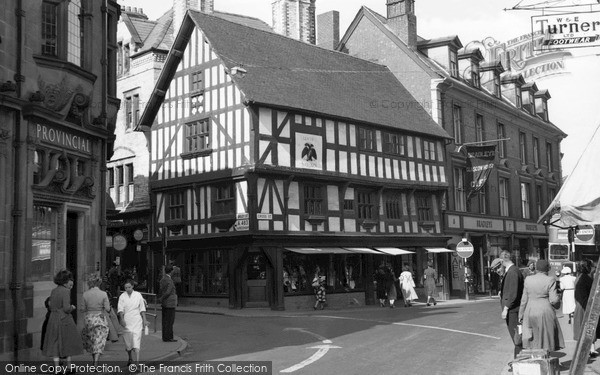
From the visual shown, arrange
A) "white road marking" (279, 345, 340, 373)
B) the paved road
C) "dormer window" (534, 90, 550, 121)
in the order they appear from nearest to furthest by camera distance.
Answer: "white road marking" (279, 345, 340, 373) → the paved road → "dormer window" (534, 90, 550, 121)

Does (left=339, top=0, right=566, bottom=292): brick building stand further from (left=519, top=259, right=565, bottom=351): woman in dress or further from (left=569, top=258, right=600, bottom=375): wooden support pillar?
(left=569, top=258, right=600, bottom=375): wooden support pillar

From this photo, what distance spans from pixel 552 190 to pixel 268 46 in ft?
86.0

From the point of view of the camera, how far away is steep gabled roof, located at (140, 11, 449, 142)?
28031 millimetres

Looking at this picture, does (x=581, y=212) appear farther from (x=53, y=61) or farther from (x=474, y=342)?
(x=53, y=61)

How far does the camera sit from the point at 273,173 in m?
26.4

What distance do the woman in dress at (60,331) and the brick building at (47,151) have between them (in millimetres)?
1641

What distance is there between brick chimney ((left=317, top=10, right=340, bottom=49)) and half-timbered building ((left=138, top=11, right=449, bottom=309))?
20.1 ft

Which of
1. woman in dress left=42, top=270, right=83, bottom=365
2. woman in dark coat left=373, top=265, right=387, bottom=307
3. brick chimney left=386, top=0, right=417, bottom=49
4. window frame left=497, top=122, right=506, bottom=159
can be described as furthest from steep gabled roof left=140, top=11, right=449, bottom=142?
woman in dress left=42, top=270, right=83, bottom=365

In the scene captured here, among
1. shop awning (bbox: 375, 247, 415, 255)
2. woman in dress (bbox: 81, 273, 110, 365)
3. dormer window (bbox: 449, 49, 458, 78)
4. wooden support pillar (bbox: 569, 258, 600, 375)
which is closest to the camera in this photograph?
wooden support pillar (bbox: 569, 258, 600, 375)

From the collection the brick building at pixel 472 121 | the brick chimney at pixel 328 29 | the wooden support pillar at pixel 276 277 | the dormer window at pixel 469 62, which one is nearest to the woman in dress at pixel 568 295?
the wooden support pillar at pixel 276 277

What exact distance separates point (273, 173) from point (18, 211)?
14276mm

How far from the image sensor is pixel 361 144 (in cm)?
3028

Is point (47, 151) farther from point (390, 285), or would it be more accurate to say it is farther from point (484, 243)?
point (484, 243)

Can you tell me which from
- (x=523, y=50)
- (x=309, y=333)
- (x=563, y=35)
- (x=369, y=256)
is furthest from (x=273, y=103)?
(x=523, y=50)
